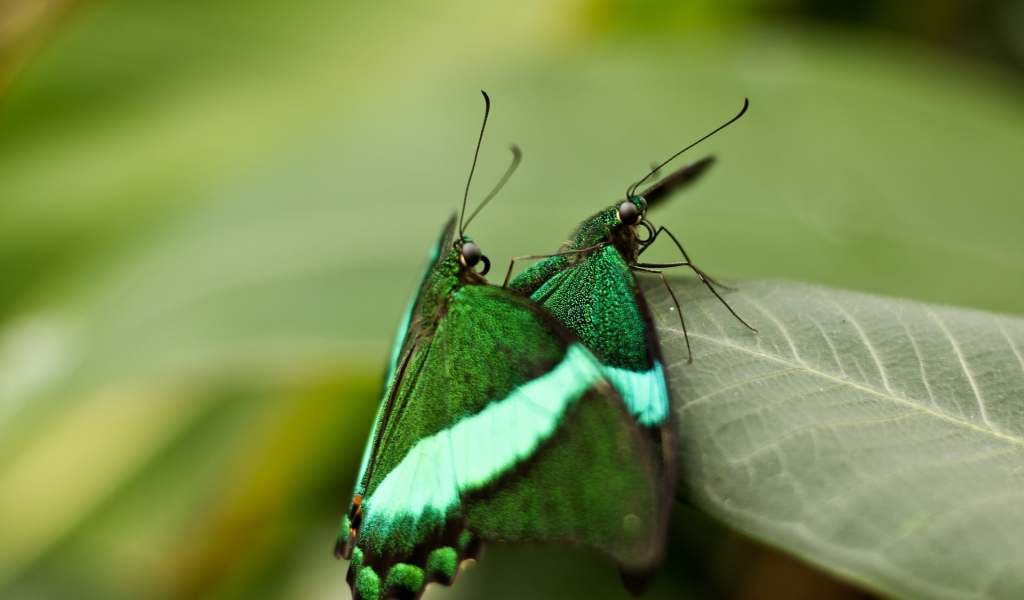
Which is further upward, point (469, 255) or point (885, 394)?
point (469, 255)

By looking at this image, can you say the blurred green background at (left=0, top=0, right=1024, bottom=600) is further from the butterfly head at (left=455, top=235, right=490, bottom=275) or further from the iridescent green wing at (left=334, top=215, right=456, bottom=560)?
the butterfly head at (left=455, top=235, right=490, bottom=275)

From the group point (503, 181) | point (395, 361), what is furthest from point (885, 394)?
point (503, 181)

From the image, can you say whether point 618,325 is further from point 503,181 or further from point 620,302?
point 503,181

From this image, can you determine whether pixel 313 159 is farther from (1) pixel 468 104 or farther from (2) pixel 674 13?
(2) pixel 674 13

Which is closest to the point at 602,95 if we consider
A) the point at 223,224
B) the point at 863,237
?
the point at 863,237

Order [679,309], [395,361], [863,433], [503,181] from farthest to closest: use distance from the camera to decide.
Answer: [503,181] < [395,361] < [679,309] < [863,433]

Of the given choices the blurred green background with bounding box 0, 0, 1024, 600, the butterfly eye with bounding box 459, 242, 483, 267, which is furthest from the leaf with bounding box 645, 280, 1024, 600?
the blurred green background with bounding box 0, 0, 1024, 600

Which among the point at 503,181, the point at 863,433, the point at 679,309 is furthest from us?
the point at 503,181
